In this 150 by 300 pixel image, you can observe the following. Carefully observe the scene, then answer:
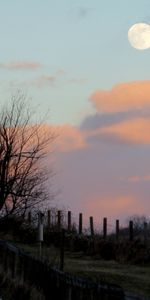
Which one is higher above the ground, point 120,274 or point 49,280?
point 49,280

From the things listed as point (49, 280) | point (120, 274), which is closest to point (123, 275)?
point (120, 274)

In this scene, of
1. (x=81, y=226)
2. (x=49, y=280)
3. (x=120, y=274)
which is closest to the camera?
(x=49, y=280)

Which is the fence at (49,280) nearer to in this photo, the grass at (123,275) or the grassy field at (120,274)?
the grassy field at (120,274)

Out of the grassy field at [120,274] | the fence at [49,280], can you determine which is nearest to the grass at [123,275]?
the grassy field at [120,274]

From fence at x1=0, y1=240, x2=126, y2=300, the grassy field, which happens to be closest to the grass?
the grassy field

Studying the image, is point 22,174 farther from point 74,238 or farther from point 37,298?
point 37,298

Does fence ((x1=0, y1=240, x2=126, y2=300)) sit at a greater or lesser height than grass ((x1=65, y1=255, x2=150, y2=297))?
greater

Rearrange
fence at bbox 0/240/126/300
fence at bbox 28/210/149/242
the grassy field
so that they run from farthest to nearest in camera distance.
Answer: fence at bbox 28/210/149/242 < the grassy field < fence at bbox 0/240/126/300

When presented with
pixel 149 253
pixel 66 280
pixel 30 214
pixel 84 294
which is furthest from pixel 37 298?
pixel 30 214

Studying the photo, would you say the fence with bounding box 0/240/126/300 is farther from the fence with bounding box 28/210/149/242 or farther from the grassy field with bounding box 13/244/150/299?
the fence with bounding box 28/210/149/242

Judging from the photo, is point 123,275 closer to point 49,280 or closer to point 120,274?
point 120,274

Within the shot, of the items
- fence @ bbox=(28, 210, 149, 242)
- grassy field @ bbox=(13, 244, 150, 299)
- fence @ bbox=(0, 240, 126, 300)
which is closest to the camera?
fence @ bbox=(0, 240, 126, 300)

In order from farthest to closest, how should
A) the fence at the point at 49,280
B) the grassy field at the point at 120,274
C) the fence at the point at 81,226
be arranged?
the fence at the point at 81,226 < the grassy field at the point at 120,274 < the fence at the point at 49,280

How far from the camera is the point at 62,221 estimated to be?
45.6m
